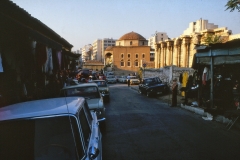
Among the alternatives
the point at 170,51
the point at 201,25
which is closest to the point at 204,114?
the point at 170,51

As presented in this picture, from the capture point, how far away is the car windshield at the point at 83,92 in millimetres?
10227

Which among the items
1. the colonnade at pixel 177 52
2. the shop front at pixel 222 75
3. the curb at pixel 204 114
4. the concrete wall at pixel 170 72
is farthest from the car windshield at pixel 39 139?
the colonnade at pixel 177 52

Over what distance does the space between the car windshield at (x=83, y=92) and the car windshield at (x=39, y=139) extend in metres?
6.80

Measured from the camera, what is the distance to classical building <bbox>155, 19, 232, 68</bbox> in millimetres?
35688

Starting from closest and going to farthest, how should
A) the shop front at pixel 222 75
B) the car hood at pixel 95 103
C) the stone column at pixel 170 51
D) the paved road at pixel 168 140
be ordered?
the paved road at pixel 168 140, the car hood at pixel 95 103, the shop front at pixel 222 75, the stone column at pixel 170 51

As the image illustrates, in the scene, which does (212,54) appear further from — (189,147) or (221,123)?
(189,147)

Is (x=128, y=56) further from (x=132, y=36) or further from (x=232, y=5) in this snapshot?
(x=232, y=5)

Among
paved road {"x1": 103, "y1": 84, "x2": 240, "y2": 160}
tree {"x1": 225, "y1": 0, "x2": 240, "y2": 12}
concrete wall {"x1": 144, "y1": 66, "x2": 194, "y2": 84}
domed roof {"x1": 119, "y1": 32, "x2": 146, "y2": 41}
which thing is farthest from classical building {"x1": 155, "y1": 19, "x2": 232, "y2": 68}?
domed roof {"x1": 119, "y1": 32, "x2": 146, "y2": 41}

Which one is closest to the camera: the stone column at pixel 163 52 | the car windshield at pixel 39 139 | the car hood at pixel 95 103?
the car windshield at pixel 39 139

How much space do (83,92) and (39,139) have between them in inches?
283

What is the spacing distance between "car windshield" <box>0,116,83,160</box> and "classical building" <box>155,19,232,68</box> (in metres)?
31.9

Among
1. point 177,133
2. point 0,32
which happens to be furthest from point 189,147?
point 0,32

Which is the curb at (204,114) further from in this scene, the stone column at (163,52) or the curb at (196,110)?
the stone column at (163,52)

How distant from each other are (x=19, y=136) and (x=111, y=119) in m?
7.94
